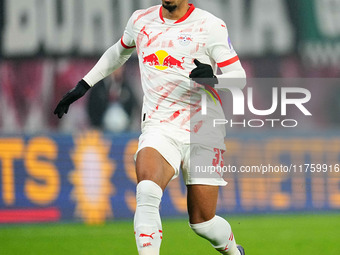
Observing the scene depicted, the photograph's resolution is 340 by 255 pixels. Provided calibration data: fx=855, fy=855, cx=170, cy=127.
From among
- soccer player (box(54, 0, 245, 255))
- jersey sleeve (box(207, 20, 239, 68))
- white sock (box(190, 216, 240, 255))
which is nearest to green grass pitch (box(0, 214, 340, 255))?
white sock (box(190, 216, 240, 255))

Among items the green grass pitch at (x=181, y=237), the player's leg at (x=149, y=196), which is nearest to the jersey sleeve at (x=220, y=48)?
the player's leg at (x=149, y=196)

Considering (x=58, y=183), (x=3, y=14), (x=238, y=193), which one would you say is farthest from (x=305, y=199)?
(x=3, y=14)

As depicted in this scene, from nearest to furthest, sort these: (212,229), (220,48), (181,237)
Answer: (220,48)
(212,229)
(181,237)

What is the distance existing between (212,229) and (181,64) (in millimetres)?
1215

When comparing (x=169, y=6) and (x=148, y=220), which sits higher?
(x=169, y=6)

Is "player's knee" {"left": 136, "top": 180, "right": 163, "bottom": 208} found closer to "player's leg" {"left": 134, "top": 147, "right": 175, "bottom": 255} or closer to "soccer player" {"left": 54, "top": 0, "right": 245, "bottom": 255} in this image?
"player's leg" {"left": 134, "top": 147, "right": 175, "bottom": 255}

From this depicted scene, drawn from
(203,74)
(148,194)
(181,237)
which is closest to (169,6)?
(203,74)

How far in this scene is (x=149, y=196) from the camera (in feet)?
18.2

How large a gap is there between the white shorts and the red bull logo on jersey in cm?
44

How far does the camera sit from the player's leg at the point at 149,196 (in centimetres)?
547

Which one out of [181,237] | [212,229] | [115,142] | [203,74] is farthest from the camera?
[115,142]

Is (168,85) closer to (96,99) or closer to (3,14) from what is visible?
(96,99)

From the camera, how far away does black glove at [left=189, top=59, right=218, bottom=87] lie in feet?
18.7

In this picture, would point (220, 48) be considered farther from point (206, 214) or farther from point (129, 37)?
point (206, 214)
